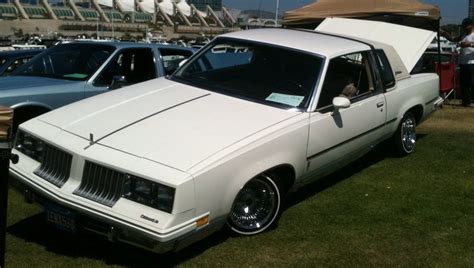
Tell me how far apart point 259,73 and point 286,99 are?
52cm

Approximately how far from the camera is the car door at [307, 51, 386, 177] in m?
5.00

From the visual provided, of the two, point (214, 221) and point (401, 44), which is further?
point (401, 44)

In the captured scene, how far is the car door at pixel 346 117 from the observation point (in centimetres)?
500

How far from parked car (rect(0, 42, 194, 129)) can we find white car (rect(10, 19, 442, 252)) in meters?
1.53

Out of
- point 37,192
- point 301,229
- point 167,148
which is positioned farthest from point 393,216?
point 37,192

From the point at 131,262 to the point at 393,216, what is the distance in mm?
2428

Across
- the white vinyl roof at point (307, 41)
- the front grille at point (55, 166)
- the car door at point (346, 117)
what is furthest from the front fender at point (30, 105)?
the car door at point (346, 117)

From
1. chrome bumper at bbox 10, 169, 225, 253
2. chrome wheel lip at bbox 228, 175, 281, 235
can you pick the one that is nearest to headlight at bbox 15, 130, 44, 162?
chrome bumper at bbox 10, 169, 225, 253

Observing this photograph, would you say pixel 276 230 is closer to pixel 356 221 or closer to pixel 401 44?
pixel 356 221

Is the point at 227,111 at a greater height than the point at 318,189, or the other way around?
the point at 227,111

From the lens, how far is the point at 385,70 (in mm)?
6406

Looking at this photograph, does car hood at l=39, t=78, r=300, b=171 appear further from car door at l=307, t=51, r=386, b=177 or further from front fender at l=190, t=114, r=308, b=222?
car door at l=307, t=51, r=386, b=177

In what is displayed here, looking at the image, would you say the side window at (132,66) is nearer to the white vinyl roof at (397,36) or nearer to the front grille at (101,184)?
the white vinyl roof at (397,36)

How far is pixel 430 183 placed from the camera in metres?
6.16
